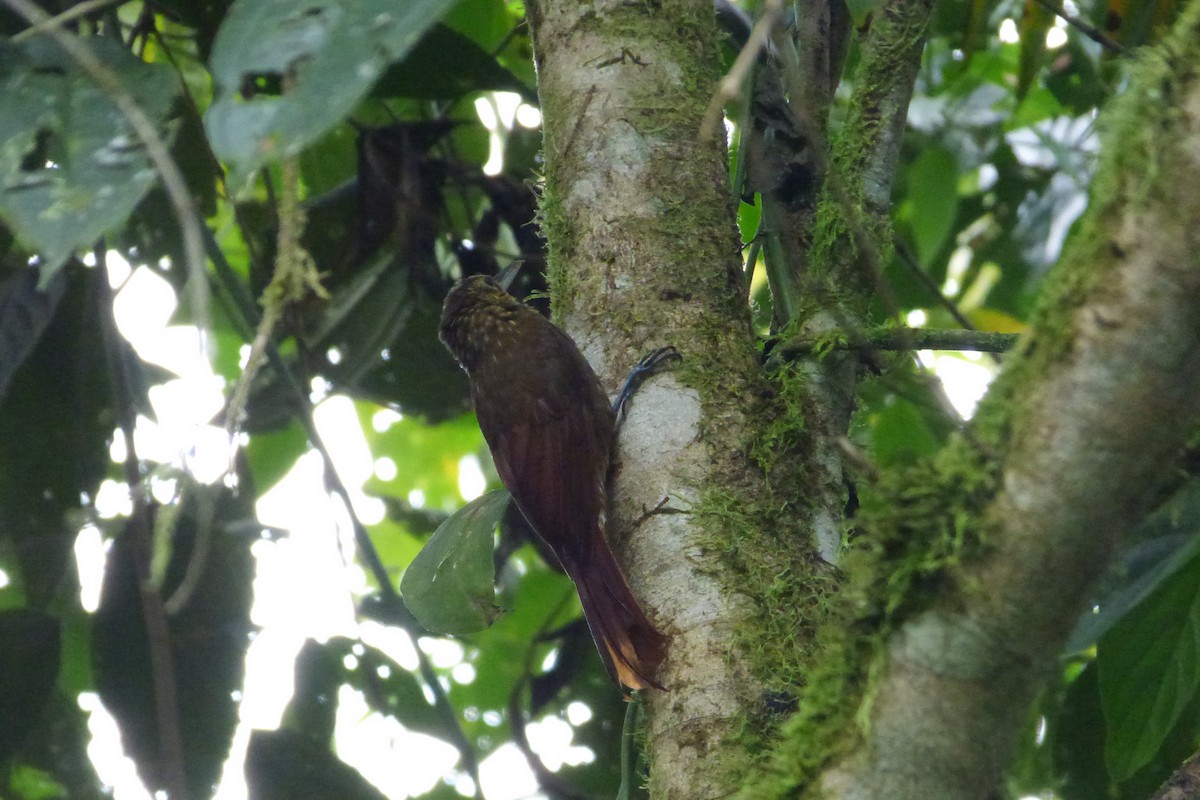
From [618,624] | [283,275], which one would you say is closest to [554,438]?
[618,624]

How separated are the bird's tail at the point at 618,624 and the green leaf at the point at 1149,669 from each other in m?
0.82

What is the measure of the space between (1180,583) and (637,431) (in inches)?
38.2

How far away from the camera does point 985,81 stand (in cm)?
385

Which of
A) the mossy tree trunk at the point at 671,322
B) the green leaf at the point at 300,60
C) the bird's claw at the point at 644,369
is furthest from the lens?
the bird's claw at the point at 644,369

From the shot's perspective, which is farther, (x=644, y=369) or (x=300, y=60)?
(x=644, y=369)

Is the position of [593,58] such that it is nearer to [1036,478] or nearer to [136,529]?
[136,529]

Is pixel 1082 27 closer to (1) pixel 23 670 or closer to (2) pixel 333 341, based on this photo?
(2) pixel 333 341

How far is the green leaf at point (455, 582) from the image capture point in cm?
202

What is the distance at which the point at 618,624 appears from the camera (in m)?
1.88

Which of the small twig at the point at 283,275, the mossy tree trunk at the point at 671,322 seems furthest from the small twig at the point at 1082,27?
the small twig at the point at 283,275

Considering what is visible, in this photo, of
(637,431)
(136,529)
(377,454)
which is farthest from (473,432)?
(637,431)

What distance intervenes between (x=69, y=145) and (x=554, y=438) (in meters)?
1.39

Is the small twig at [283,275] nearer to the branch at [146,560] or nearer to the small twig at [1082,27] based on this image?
the branch at [146,560]

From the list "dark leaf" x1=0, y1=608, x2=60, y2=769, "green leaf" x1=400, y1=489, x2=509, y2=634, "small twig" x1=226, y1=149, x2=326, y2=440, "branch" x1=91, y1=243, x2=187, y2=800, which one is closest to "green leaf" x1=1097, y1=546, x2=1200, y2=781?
"green leaf" x1=400, y1=489, x2=509, y2=634
